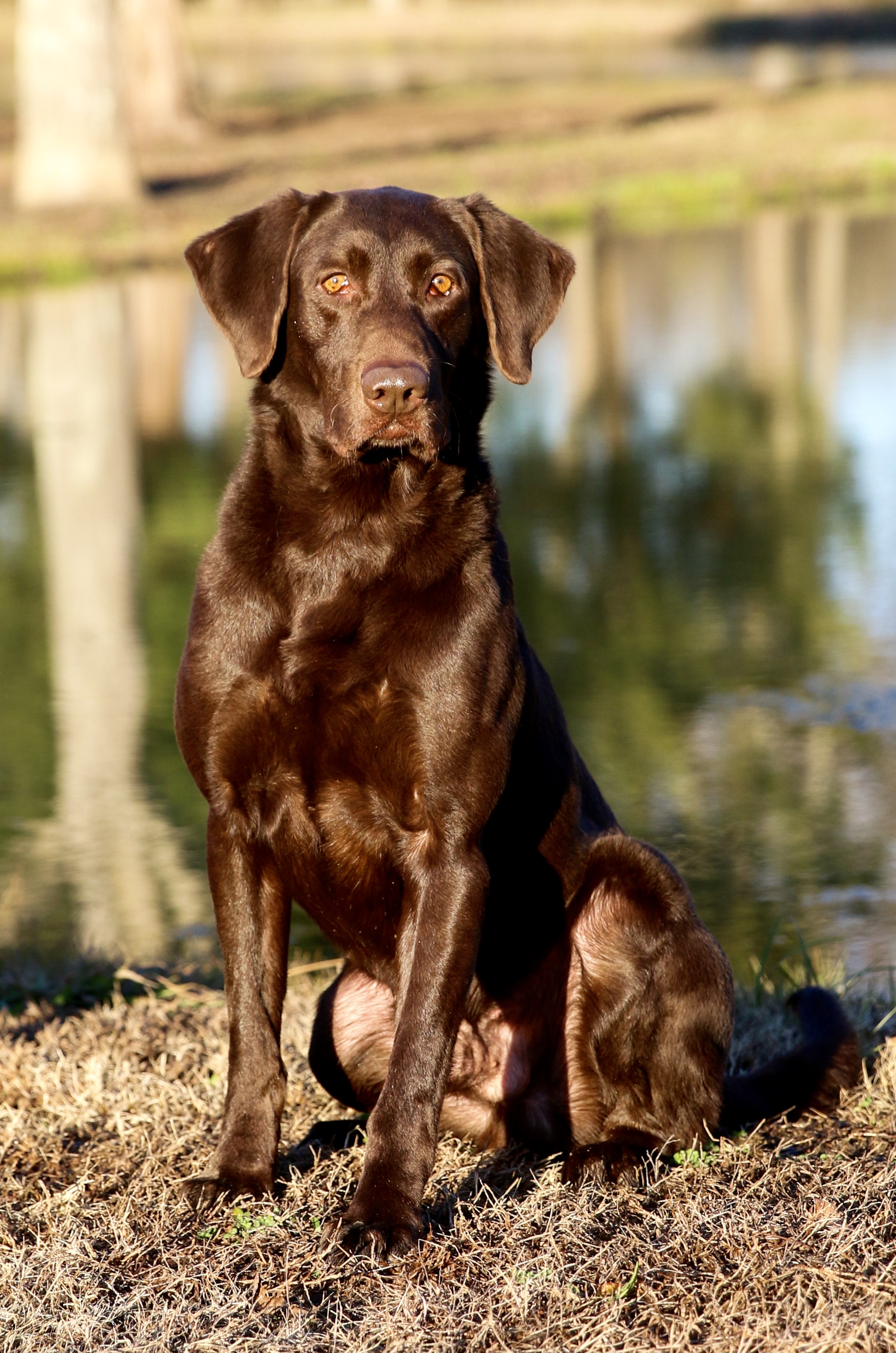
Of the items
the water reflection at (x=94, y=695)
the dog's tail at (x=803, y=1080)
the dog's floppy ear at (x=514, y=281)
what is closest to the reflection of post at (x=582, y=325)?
the water reflection at (x=94, y=695)

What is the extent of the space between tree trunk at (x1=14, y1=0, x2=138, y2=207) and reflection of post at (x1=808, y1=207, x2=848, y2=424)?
846cm

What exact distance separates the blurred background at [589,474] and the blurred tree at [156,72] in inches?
2.9

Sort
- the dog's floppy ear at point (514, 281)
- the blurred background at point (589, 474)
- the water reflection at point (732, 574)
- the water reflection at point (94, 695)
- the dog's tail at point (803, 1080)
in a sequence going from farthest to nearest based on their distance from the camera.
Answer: the blurred background at point (589, 474) < the water reflection at point (732, 574) < the water reflection at point (94, 695) < the dog's tail at point (803, 1080) < the dog's floppy ear at point (514, 281)

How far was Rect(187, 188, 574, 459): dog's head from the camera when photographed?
11.7ft

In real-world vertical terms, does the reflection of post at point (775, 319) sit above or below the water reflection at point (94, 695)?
above

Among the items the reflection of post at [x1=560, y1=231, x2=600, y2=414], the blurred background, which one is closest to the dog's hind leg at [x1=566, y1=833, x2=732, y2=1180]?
the blurred background

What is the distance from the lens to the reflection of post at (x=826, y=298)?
1325cm

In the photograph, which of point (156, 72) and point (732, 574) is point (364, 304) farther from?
point (156, 72)

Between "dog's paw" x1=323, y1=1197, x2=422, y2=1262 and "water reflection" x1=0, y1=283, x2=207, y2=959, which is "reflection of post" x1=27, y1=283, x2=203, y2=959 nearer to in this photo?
"water reflection" x1=0, y1=283, x2=207, y2=959

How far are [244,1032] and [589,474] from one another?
7931 mm

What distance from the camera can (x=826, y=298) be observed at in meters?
16.0

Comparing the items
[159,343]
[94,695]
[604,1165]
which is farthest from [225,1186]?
[159,343]

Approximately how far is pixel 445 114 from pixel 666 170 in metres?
10.8

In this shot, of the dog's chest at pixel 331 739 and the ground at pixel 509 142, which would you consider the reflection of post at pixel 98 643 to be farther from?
the ground at pixel 509 142
